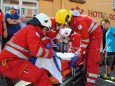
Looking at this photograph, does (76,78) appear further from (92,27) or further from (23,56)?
(23,56)

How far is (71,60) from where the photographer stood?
5242mm

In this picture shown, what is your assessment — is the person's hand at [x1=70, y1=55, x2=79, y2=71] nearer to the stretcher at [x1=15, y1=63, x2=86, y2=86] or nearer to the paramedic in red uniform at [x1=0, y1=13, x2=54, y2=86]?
the stretcher at [x1=15, y1=63, x2=86, y2=86]

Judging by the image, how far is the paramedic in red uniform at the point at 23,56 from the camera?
459cm

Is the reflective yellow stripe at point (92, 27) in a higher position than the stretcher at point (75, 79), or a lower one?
higher

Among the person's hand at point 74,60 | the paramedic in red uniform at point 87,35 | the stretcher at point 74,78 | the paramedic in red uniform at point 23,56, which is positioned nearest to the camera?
the paramedic in red uniform at point 23,56

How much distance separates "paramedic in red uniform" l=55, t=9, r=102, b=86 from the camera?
5390 mm

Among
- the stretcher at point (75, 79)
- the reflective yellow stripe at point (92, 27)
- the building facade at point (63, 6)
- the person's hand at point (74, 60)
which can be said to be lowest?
the stretcher at point (75, 79)

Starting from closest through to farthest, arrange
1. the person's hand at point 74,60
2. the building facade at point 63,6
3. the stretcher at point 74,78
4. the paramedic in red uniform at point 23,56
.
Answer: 1. the paramedic in red uniform at point 23,56
2. the stretcher at point 74,78
3. the person's hand at point 74,60
4. the building facade at point 63,6

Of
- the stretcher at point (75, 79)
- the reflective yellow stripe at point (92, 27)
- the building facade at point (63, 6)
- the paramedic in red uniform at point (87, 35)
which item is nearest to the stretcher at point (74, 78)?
the stretcher at point (75, 79)

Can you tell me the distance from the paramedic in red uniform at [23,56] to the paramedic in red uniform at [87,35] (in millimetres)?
715

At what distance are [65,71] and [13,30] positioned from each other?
2.48 meters

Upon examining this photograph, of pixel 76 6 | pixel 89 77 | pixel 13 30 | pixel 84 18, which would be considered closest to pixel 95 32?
pixel 84 18

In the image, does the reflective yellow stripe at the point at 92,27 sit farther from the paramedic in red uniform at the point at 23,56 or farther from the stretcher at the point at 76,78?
the paramedic in red uniform at the point at 23,56

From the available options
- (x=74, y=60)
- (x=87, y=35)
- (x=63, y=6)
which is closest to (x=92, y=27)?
(x=87, y=35)
